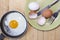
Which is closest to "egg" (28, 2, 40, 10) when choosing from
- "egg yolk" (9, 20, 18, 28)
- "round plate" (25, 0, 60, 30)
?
"round plate" (25, 0, 60, 30)

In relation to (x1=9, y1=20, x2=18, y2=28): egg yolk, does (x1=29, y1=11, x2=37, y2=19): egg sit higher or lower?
higher

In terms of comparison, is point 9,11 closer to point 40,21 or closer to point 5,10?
point 5,10

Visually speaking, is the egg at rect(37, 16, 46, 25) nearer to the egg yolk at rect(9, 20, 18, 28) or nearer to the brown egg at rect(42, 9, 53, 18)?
the brown egg at rect(42, 9, 53, 18)

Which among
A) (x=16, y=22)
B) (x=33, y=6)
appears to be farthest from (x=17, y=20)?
(x=33, y=6)

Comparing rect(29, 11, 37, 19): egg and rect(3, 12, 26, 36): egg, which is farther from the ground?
rect(29, 11, 37, 19): egg

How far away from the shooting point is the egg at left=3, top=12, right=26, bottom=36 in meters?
1.21

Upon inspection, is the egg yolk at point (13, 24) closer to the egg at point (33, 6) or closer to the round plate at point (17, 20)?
the round plate at point (17, 20)

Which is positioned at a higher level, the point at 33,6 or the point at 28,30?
A: the point at 33,6

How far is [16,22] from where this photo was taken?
3.95ft

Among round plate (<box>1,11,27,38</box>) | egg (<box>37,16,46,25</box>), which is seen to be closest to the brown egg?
egg (<box>37,16,46,25</box>)

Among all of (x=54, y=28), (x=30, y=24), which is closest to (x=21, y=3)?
(x=30, y=24)

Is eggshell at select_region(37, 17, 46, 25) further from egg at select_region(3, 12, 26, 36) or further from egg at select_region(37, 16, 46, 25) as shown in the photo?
egg at select_region(3, 12, 26, 36)

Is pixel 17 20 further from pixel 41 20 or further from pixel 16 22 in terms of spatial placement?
pixel 41 20

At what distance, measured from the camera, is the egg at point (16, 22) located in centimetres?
121
